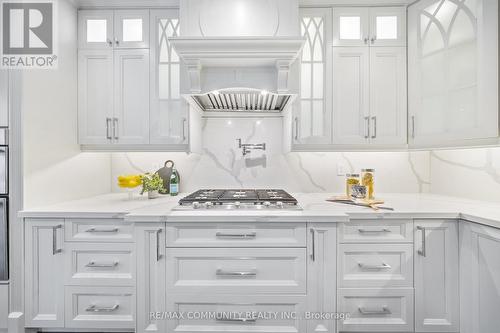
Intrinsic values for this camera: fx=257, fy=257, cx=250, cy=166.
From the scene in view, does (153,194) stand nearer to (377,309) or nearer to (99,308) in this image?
(99,308)

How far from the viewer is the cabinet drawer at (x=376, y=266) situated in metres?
1.55

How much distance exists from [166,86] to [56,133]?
833mm

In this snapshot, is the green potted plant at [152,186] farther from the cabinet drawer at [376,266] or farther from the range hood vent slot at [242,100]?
the cabinet drawer at [376,266]

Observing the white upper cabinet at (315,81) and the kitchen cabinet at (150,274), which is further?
the white upper cabinet at (315,81)

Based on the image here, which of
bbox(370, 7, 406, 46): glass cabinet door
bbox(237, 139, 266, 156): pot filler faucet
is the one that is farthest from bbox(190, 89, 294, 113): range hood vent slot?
bbox(370, 7, 406, 46): glass cabinet door

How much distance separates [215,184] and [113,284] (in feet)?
3.70

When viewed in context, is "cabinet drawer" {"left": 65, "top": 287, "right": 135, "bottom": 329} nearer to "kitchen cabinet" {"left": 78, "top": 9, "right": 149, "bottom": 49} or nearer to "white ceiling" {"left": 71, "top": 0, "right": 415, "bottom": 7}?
"kitchen cabinet" {"left": 78, "top": 9, "right": 149, "bottom": 49}

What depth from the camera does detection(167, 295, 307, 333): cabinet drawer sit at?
1522 millimetres

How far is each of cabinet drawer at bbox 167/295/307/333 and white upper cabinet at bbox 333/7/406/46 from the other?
1.87 meters

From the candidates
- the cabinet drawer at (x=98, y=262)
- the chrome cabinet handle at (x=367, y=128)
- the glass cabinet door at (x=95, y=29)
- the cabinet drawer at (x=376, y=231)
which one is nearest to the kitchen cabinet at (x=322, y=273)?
the cabinet drawer at (x=376, y=231)

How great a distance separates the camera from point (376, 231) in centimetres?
156

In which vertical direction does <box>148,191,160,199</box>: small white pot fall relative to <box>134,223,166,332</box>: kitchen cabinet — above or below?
above

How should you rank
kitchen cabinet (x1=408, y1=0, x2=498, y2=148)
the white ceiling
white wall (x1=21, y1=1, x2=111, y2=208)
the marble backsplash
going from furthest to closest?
the marble backsplash < the white ceiling < white wall (x1=21, y1=1, x2=111, y2=208) < kitchen cabinet (x1=408, y1=0, x2=498, y2=148)

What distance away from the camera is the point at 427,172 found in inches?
92.4
